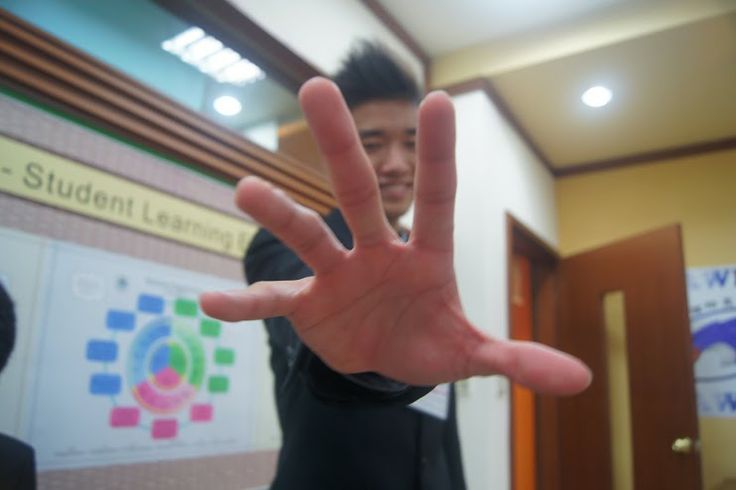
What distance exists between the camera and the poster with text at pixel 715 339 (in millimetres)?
1894

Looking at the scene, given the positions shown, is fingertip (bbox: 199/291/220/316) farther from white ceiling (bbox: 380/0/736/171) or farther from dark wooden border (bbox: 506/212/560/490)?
dark wooden border (bbox: 506/212/560/490)

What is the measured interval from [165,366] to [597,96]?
5.83 ft

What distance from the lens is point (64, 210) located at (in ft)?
2.46

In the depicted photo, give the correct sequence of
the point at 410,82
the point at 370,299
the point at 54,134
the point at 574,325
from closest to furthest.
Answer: the point at 370,299 → the point at 54,134 → the point at 410,82 → the point at 574,325

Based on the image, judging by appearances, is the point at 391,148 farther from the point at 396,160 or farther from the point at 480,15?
the point at 480,15

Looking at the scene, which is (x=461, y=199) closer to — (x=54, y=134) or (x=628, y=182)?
(x=628, y=182)

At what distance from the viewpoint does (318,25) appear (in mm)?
1393

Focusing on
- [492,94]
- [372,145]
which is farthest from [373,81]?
[492,94]

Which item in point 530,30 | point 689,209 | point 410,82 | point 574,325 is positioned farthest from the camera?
point 574,325

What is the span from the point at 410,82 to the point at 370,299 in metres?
0.66

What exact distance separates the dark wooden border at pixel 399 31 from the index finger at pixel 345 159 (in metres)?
1.44

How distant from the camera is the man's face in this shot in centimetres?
85

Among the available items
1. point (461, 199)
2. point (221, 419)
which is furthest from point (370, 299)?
point (461, 199)

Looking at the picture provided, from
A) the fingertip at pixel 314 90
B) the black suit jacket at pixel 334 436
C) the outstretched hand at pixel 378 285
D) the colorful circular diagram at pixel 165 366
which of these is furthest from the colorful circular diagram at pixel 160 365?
the fingertip at pixel 314 90
